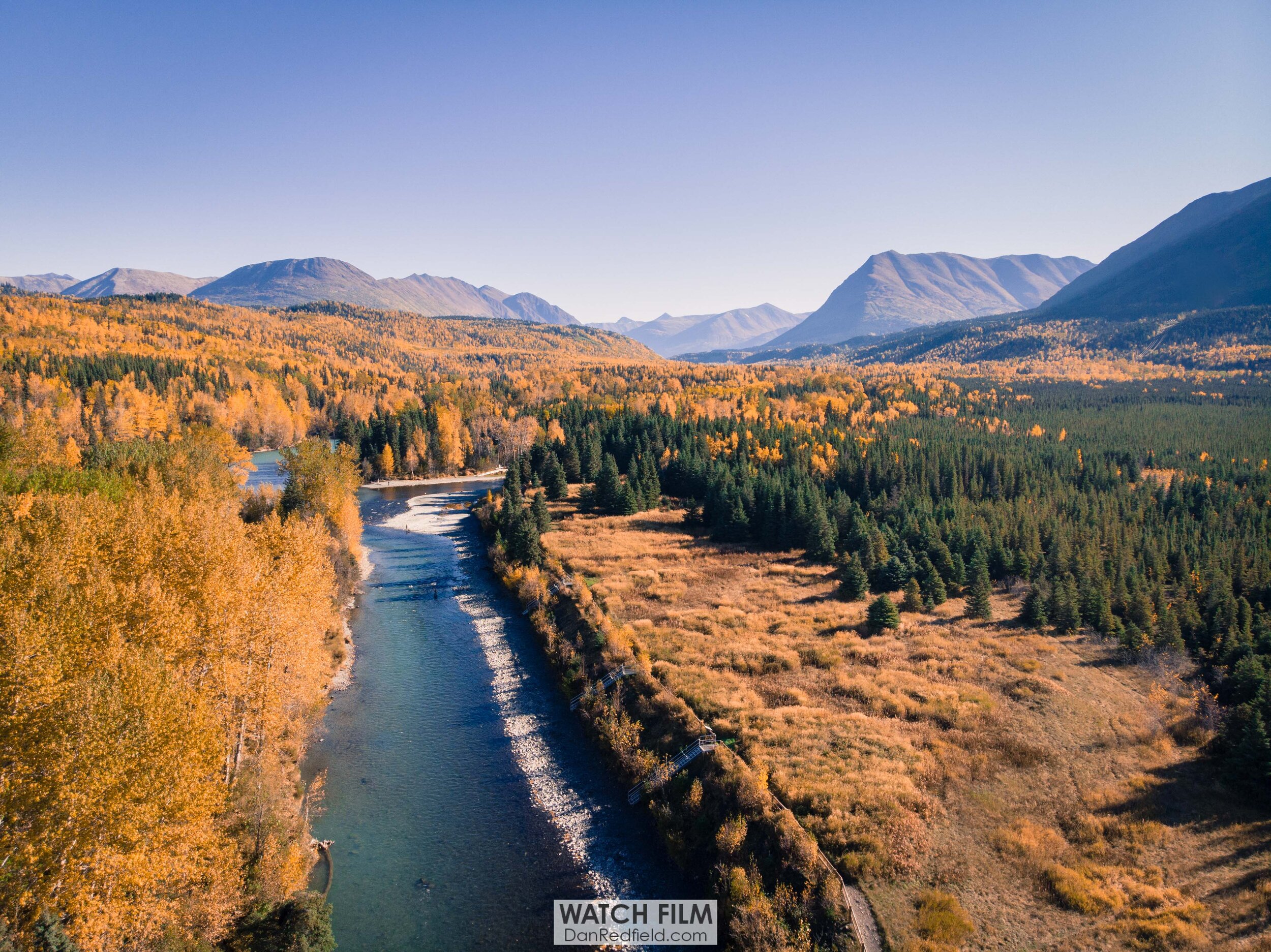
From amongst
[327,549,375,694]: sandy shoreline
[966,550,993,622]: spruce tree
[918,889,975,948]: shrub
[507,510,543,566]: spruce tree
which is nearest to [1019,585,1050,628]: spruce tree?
[966,550,993,622]: spruce tree

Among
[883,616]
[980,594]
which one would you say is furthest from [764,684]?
[980,594]

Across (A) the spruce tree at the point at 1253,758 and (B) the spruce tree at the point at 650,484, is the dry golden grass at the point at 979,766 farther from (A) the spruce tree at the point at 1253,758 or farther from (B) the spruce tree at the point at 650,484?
(B) the spruce tree at the point at 650,484

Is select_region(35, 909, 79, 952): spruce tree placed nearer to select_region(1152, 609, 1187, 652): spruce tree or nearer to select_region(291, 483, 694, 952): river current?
select_region(291, 483, 694, 952): river current

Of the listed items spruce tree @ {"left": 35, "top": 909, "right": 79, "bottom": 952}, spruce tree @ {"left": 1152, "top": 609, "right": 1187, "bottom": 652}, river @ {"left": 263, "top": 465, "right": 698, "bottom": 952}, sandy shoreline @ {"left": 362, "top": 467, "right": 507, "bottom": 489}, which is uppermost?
sandy shoreline @ {"left": 362, "top": 467, "right": 507, "bottom": 489}

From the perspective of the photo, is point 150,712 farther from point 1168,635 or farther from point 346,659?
point 1168,635

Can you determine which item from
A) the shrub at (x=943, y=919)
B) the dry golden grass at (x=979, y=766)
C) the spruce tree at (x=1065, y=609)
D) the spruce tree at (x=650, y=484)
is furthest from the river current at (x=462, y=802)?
the spruce tree at (x=650, y=484)
